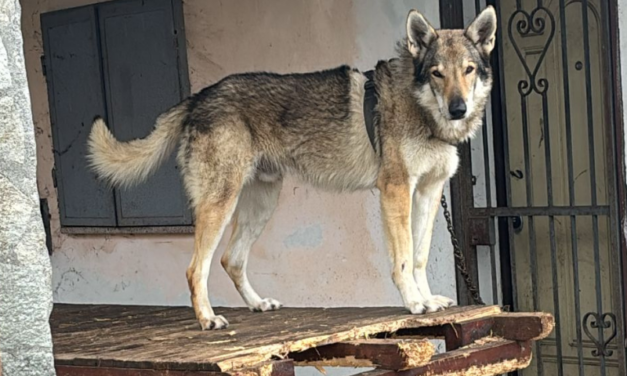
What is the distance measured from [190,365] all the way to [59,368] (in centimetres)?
64

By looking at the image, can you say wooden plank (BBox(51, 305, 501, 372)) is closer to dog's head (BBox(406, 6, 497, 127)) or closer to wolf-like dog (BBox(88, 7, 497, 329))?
wolf-like dog (BBox(88, 7, 497, 329))

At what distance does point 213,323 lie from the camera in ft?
14.3

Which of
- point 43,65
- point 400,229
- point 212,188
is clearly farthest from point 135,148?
point 43,65

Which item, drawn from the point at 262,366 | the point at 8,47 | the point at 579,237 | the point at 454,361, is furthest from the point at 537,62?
the point at 8,47

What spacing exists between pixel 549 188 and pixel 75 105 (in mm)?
3528

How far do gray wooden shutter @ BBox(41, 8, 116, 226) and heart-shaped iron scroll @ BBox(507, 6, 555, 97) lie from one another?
301 cm

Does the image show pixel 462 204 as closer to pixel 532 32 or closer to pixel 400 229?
pixel 532 32

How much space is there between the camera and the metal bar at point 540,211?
5.50 m

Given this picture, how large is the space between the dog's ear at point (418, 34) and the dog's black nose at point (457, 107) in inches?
13.7

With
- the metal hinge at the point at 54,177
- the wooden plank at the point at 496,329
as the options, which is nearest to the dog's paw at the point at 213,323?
the wooden plank at the point at 496,329

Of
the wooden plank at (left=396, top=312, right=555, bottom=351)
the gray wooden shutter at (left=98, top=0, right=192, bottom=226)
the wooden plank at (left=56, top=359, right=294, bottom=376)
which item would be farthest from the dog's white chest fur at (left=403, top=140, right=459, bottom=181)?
the gray wooden shutter at (left=98, top=0, right=192, bottom=226)

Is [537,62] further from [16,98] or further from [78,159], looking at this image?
[16,98]

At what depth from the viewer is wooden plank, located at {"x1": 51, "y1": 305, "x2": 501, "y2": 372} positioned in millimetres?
3348

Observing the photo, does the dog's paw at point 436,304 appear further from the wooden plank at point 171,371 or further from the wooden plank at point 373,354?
the wooden plank at point 171,371
